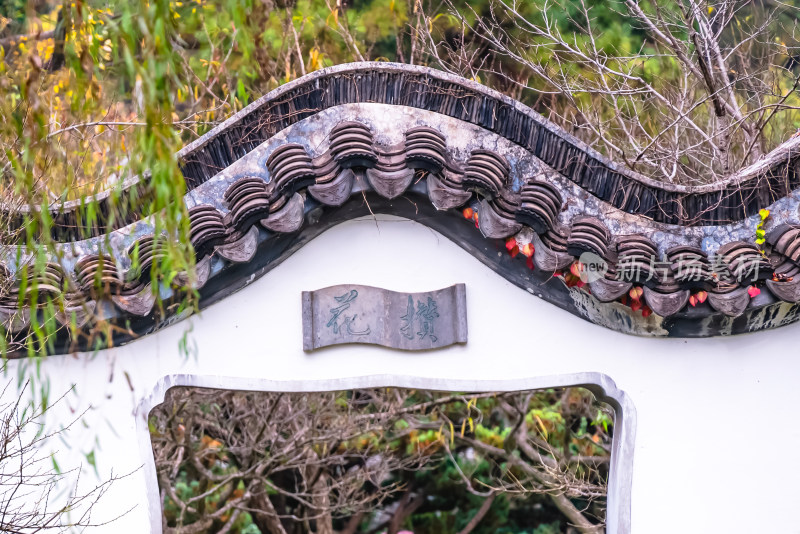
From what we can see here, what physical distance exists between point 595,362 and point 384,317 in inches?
38.9

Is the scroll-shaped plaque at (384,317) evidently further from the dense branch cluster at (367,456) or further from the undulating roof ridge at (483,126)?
the dense branch cluster at (367,456)

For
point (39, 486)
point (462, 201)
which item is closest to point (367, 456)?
point (39, 486)

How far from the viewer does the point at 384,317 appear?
4250 millimetres

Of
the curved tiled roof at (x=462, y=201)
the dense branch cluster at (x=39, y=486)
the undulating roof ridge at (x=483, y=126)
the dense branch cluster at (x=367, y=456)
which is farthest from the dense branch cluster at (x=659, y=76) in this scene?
the dense branch cluster at (x=39, y=486)

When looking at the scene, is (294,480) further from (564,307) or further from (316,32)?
(564,307)

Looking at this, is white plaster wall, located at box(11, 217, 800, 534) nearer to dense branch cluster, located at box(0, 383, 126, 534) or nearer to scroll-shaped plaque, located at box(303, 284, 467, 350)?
scroll-shaped plaque, located at box(303, 284, 467, 350)

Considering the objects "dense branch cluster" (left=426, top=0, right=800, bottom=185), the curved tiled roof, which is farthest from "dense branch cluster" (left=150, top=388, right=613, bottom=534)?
the curved tiled roof

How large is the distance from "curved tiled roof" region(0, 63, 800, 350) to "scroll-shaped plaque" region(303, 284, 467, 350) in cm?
26

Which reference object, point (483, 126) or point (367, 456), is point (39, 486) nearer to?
point (483, 126)

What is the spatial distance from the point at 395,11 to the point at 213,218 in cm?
430

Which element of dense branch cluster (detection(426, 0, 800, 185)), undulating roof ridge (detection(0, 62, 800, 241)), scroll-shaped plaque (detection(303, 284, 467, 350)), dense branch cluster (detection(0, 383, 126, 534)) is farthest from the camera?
dense branch cluster (detection(426, 0, 800, 185))

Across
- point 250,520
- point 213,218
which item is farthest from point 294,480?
point 213,218

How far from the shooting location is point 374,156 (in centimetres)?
394

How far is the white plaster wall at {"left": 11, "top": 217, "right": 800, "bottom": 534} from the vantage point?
166 inches
